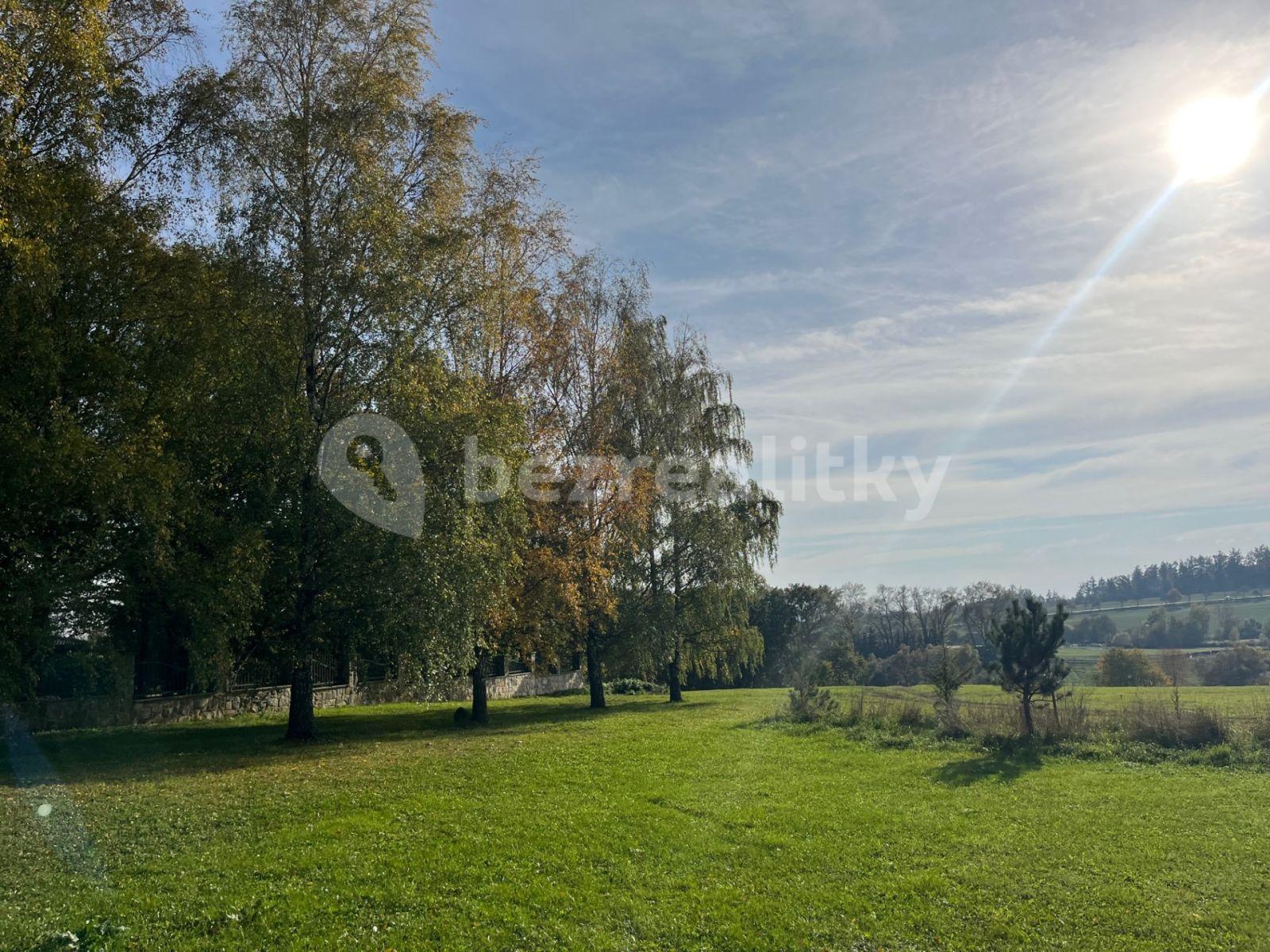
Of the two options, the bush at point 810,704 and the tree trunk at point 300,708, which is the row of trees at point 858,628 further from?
the tree trunk at point 300,708

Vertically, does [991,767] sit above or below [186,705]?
below

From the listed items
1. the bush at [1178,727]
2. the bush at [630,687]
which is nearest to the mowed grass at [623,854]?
the bush at [1178,727]

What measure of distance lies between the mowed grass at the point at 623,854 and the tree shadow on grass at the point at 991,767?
3.8 inches

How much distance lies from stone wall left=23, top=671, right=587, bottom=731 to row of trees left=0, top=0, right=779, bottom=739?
1498 millimetres

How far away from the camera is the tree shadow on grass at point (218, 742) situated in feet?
43.2

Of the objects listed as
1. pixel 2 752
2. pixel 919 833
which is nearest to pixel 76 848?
pixel 2 752

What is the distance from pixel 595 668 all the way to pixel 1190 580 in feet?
476

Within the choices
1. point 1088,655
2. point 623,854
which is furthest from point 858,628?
point 623,854

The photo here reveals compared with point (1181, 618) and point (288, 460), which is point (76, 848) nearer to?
point (288, 460)

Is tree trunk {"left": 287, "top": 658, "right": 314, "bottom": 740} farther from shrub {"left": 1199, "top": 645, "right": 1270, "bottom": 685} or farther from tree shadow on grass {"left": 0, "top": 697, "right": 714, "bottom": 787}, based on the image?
shrub {"left": 1199, "top": 645, "right": 1270, "bottom": 685}

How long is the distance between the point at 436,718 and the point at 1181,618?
10169 centimetres

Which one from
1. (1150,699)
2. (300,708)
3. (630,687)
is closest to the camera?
(300,708)

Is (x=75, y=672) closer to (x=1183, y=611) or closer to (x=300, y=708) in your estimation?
(x=300, y=708)

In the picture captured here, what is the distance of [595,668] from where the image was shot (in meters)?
30.3
